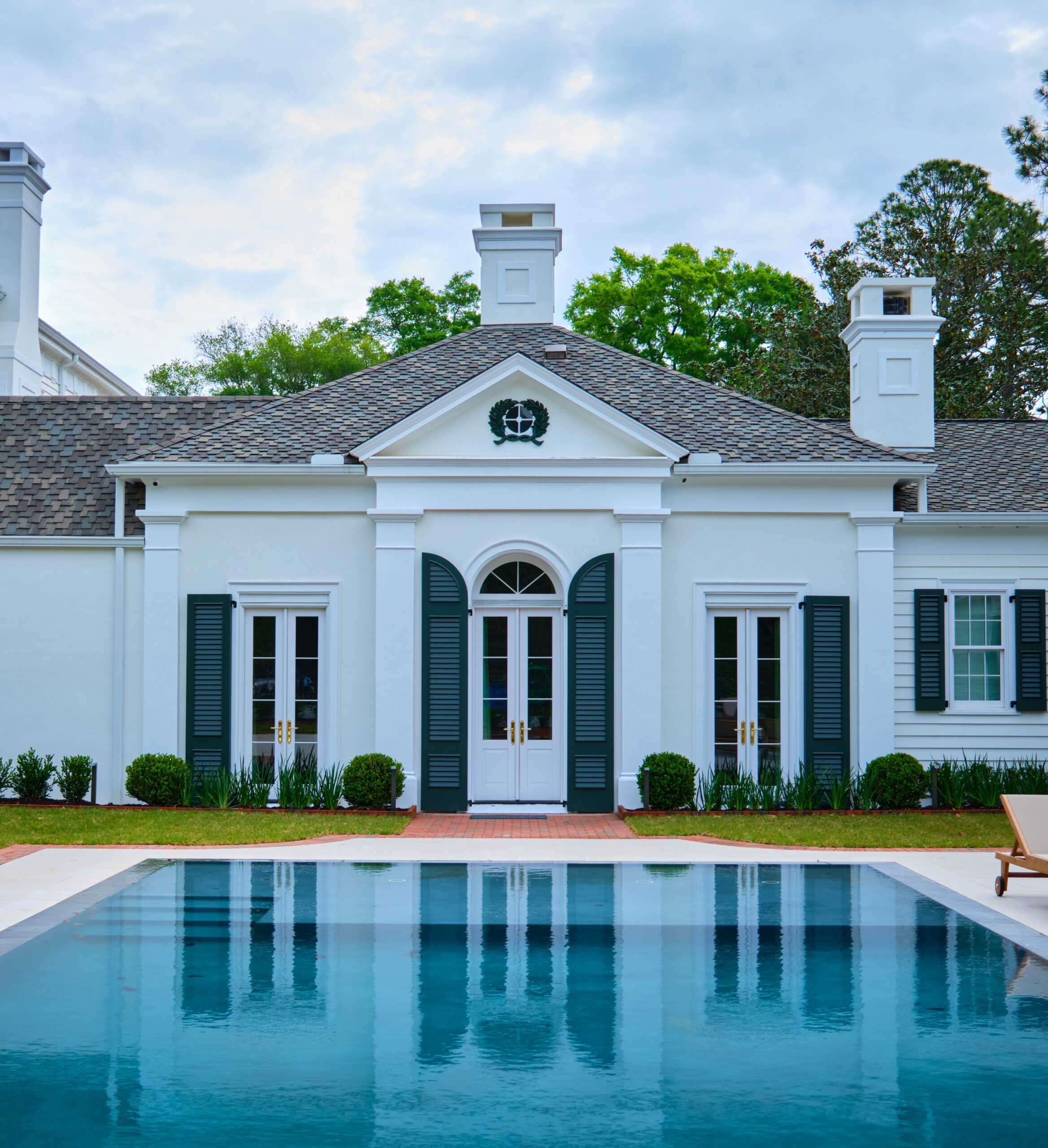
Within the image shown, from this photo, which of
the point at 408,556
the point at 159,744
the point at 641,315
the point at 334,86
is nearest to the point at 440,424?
the point at 408,556

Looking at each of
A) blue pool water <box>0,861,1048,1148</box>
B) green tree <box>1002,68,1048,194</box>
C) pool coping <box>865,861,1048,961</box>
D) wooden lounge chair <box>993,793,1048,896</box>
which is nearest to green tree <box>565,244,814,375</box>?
green tree <box>1002,68,1048,194</box>

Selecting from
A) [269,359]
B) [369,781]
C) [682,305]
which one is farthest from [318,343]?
[369,781]

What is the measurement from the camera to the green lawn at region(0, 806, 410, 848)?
509 inches

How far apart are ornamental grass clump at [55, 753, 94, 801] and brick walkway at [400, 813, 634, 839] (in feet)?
13.6

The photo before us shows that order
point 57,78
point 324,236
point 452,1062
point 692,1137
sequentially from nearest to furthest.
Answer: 1. point 692,1137
2. point 452,1062
3. point 57,78
4. point 324,236

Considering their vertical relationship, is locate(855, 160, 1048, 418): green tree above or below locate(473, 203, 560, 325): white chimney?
above

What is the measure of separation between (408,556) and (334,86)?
10.2 m

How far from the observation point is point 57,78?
749 inches

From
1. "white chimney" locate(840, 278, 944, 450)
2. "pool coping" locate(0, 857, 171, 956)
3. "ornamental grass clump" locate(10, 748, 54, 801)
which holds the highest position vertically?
→ "white chimney" locate(840, 278, 944, 450)

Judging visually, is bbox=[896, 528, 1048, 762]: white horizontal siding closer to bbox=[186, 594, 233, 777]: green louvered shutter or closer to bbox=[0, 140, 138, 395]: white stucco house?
bbox=[186, 594, 233, 777]: green louvered shutter

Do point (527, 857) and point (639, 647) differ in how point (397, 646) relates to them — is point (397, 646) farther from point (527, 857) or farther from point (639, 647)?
point (527, 857)

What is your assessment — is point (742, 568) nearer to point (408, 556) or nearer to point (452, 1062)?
point (408, 556)

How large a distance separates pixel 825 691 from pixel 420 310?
33223mm

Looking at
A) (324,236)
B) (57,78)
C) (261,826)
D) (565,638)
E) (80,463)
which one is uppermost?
(324,236)
